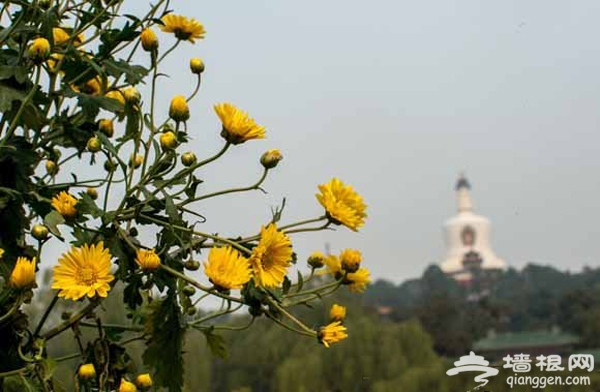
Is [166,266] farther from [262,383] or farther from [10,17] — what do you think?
[262,383]

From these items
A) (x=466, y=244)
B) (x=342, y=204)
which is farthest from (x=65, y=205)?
(x=466, y=244)

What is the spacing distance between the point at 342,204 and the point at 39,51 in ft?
0.98

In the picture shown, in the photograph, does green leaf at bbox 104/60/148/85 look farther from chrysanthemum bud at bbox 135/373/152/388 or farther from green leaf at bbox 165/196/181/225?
chrysanthemum bud at bbox 135/373/152/388

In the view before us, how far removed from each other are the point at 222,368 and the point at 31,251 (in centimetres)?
1136

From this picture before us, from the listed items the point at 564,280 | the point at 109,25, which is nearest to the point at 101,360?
the point at 109,25

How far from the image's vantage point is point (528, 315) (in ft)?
77.8

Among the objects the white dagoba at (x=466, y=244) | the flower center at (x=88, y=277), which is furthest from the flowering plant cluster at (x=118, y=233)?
the white dagoba at (x=466, y=244)

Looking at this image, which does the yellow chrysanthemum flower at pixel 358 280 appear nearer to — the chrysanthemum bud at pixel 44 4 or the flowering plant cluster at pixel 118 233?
the flowering plant cluster at pixel 118 233

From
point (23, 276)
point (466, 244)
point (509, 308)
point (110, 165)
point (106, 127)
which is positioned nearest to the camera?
point (23, 276)

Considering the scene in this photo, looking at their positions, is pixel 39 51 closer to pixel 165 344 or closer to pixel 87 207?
pixel 87 207

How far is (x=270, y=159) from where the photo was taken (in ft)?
→ 2.67

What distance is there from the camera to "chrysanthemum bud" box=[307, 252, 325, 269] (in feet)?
3.07

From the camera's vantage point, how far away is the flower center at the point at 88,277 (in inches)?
27.9

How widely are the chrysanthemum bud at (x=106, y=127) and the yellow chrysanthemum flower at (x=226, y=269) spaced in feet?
0.81
